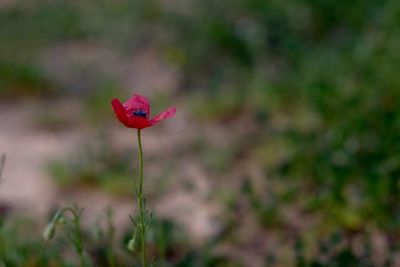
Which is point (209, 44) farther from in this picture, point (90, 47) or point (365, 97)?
point (365, 97)

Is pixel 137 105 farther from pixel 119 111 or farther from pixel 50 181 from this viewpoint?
pixel 50 181

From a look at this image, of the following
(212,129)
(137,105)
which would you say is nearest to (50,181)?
(212,129)

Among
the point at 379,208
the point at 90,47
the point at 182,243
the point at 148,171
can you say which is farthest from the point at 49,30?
the point at 379,208

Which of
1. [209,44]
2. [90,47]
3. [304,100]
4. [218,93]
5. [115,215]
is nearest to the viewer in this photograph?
[115,215]

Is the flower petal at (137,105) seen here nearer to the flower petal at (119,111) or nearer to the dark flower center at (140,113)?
the dark flower center at (140,113)

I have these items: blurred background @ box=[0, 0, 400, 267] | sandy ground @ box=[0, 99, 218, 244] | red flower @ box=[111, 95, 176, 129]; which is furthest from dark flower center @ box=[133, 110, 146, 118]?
sandy ground @ box=[0, 99, 218, 244]
